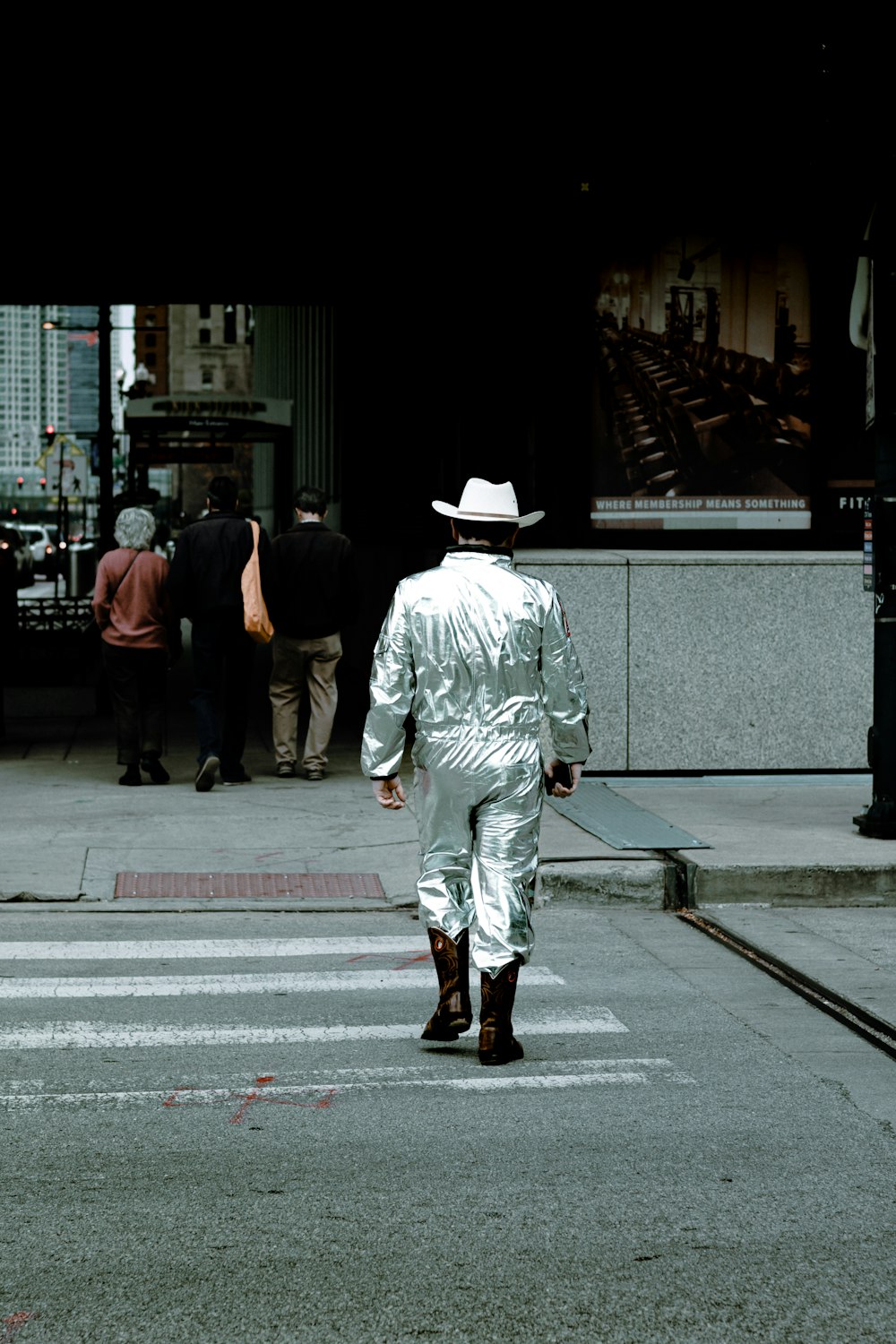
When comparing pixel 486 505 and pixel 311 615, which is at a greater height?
pixel 486 505

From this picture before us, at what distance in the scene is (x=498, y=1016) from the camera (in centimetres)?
576

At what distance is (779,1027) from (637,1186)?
186 cm

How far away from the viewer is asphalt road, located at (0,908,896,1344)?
3.81 metres

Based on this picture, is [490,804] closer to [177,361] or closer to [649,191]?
[649,191]

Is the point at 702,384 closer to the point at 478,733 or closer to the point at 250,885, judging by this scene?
the point at 250,885

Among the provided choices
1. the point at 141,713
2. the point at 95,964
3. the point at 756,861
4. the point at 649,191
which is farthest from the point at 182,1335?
the point at 649,191

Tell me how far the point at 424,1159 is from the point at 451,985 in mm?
1221

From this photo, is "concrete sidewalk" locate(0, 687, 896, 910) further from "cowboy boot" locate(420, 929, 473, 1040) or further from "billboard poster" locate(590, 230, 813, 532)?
"cowboy boot" locate(420, 929, 473, 1040)

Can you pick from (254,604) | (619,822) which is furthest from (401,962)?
(254,604)

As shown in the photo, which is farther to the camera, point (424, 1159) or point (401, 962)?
point (401, 962)

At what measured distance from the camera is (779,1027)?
20.6ft

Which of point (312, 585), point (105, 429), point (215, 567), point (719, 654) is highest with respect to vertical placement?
point (105, 429)

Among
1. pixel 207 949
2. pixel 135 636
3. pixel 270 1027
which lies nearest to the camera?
pixel 270 1027

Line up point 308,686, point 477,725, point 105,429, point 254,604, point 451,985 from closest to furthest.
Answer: point 477,725 < point 451,985 < point 254,604 < point 308,686 < point 105,429
